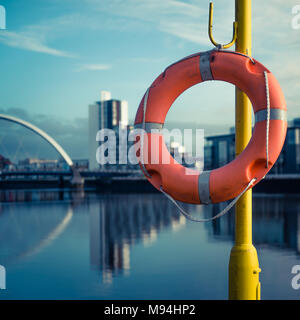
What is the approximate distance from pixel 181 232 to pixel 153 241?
2349 millimetres

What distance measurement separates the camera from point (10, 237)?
13.9 metres

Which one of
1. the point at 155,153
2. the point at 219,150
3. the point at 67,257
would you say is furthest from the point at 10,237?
the point at 219,150

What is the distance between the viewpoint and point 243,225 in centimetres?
470

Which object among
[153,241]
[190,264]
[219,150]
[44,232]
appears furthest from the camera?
[219,150]

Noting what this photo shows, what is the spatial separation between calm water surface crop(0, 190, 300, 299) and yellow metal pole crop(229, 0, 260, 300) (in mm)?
1626

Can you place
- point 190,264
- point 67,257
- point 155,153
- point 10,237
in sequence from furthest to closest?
point 10,237 < point 67,257 < point 190,264 < point 155,153

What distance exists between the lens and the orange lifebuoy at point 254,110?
14.7 feet

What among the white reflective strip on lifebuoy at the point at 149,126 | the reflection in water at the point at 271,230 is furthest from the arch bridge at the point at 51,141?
the white reflective strip on lifebuoy at the point at 149,126

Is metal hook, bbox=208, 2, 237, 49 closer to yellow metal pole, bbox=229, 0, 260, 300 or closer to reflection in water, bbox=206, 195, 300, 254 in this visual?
yellow metal pole, bbox=229, 0, 260, 300

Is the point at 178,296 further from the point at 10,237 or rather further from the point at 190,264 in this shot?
the point at 10,237

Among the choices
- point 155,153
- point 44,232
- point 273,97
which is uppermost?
point 273,97

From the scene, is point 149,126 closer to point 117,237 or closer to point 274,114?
point 274,114

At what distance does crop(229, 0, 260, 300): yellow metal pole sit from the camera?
15.3 ft

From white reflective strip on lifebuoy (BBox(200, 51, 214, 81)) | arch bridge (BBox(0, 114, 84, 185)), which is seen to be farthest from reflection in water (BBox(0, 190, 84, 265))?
arch bridge (BBox(0, 114, 84, 185))
